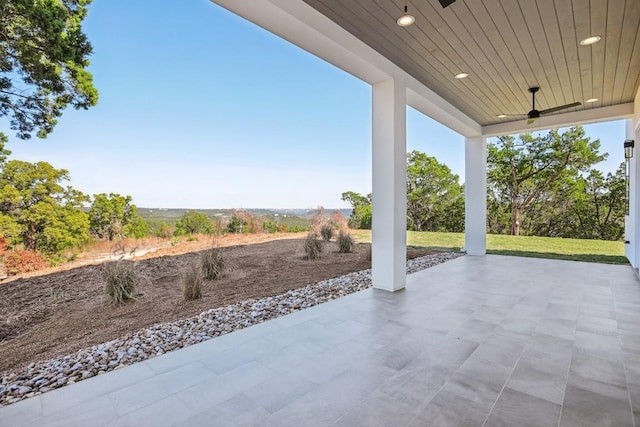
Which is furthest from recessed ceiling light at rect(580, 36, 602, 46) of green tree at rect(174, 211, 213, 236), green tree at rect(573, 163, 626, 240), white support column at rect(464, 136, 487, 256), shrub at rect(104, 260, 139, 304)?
green tree at rect(573, 163, 626, 240)

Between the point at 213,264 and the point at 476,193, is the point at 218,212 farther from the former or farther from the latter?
the point at 476,193

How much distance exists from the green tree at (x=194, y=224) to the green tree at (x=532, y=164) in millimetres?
10273

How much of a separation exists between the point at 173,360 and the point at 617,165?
12.7 meters

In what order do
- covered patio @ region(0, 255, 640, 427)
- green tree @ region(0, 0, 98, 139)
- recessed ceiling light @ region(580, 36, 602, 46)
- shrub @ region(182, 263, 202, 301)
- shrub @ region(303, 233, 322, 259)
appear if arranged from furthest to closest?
shrub @ region(303, 233, 322, 259) → shrub @ region(182, 263, 202, 301) → recessed ceiling light @ region(580, 36, 602, 46) → green tree @ region(0, 0, 98, 139) → covered patio @ region(0, 255, 640, 427)

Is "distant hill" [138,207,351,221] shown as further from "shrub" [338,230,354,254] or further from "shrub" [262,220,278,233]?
"shrub" [338,230,354,254]

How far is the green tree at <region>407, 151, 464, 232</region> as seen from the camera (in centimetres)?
1144

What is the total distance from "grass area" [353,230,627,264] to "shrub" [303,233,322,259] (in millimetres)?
1586

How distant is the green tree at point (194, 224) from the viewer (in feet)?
16.7

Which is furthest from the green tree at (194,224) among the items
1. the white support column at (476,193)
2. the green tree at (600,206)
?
the green tree at (600,206)

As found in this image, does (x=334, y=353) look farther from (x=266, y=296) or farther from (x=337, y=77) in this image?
(x=337, y=77)

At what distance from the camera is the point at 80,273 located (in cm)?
356

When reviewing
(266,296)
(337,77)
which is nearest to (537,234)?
(337,77)

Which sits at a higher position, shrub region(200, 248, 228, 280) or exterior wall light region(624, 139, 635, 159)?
exterior wall light region(624, 139, 635, 159)

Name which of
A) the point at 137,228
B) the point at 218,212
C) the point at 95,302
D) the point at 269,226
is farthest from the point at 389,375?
the point at 269,226
